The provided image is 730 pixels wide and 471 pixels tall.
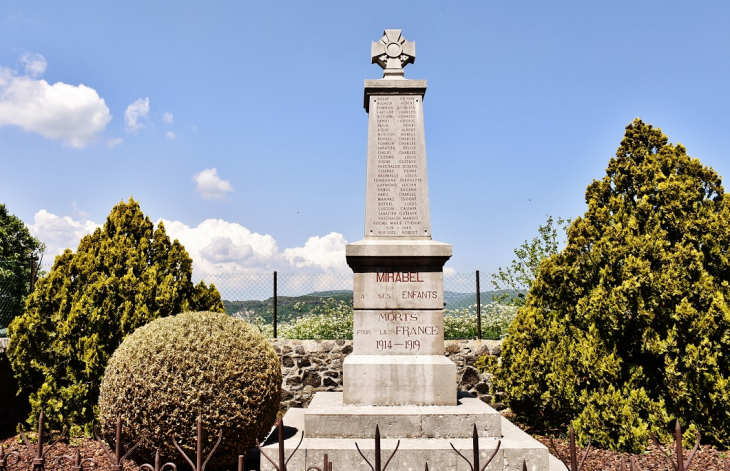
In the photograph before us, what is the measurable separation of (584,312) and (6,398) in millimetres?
8318

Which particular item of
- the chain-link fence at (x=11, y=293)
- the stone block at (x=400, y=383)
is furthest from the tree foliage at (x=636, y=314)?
the chain-link fence at (x=11, y=293)

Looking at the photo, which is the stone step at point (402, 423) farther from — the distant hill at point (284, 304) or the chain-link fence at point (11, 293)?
the chain-link fence at point (11, 293)

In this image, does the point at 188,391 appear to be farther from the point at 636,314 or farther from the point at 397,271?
the point at 636,314

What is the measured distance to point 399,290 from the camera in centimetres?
641

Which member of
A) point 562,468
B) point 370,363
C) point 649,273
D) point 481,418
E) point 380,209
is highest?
point 380,209

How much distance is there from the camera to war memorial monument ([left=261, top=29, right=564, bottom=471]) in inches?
216

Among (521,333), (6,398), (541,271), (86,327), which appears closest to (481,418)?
(521,333)

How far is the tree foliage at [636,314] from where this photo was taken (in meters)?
6.30

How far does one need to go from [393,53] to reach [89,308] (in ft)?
17.7

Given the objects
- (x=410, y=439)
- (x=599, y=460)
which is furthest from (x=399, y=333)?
(x=599, y=460)

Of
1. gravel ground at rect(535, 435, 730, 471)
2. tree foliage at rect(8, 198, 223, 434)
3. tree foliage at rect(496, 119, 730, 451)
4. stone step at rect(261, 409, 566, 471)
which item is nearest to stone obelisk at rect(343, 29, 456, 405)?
stone step at rect(261, 409, 566, 471)

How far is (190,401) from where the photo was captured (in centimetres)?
509

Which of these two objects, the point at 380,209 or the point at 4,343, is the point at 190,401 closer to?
the point at 380,209

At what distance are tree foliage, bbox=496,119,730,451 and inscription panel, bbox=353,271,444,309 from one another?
189 centimetres
